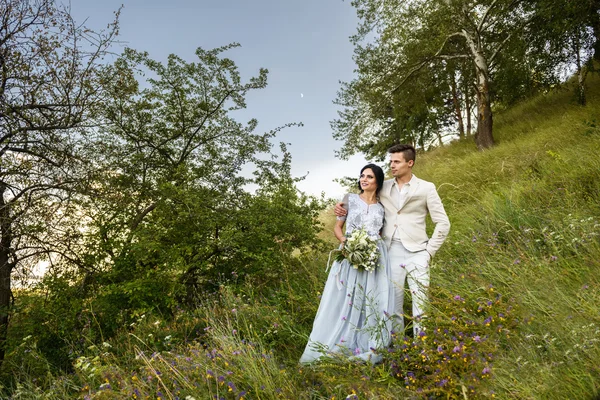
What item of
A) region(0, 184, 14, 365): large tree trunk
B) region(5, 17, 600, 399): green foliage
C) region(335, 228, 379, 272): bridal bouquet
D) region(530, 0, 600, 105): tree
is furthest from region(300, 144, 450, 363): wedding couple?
region(530, 0, 600, 105): tree

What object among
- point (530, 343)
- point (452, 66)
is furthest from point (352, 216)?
point (452, 66)

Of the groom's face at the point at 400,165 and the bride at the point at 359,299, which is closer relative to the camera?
the bride at the point at 359,299

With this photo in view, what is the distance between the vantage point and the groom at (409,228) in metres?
3.58

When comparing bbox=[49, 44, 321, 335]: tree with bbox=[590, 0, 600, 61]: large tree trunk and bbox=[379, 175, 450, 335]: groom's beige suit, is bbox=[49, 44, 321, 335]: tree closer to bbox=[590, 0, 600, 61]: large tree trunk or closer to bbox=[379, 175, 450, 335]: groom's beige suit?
bbox=[379, 175, 450, 335]: groom's beige suit

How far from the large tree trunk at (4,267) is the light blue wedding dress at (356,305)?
466 cm

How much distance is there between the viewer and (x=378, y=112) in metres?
15.8

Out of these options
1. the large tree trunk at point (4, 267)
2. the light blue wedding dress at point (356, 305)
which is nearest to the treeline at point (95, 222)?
the large tree trunk at point (4, 267)

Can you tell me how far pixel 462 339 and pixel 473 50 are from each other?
39.9 feet

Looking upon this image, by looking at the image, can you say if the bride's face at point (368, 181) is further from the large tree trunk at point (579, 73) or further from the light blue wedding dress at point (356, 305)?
the large tree trunk at point (579, 73)

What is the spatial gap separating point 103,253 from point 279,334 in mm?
3425

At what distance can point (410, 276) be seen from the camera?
3.59 metres

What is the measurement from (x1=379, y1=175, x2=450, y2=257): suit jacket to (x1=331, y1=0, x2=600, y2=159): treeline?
9.67 meters

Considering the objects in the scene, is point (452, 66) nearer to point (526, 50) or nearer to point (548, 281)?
point (526, 50)

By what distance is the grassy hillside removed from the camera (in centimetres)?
254
